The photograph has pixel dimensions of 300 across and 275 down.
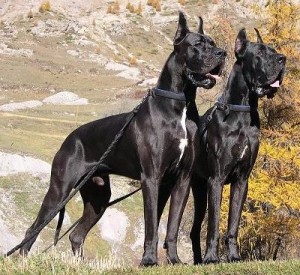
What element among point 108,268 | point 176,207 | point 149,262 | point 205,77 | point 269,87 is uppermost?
point 205,77

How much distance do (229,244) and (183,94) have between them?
6.09 feet

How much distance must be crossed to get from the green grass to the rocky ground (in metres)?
14.0

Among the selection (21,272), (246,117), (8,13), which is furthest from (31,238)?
(8,13)

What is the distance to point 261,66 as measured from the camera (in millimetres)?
8008

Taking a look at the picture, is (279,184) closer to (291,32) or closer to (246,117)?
(291,32)

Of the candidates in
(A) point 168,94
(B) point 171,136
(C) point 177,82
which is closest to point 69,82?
(C) point 177,82

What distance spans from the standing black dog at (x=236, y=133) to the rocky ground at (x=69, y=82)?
43.3ft

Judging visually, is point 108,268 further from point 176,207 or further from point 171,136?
point 171,136

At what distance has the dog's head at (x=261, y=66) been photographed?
314 inches

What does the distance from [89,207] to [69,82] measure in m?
54.2

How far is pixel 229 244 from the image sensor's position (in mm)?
7938

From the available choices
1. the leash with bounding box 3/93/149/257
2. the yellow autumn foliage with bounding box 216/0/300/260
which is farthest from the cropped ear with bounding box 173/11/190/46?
the yellow autumn foliage with bounding box 216/0/300/260

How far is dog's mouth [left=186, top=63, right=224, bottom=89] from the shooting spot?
748 cm

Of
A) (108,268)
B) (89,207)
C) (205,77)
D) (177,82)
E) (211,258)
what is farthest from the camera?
(89,207)
